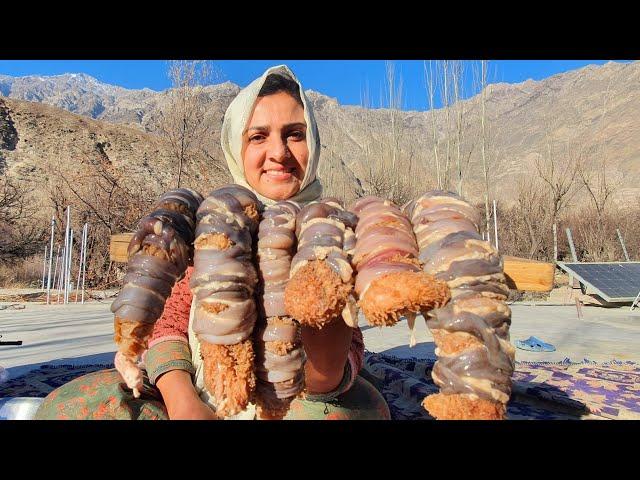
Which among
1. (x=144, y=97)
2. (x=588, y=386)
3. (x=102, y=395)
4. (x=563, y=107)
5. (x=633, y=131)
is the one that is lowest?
(x=588, y=386)

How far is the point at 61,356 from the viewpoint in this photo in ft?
15.5

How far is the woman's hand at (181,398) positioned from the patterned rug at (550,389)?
59.9 inches

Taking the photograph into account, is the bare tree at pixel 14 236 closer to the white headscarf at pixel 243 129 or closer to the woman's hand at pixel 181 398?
the white headscarf at pixel 243 129

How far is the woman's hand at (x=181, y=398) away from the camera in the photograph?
129cm

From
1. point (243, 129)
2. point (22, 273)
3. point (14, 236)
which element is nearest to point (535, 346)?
point (243, 129)

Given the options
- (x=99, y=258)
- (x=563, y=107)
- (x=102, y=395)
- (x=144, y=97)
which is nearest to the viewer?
(x=102, y=395)

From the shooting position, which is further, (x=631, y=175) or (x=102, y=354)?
(x=631, y=175)

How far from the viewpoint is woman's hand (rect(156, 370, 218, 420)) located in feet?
4.24

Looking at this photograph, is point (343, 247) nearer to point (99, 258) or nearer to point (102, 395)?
point (102, 395)

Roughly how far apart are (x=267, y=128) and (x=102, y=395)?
109 centimetres

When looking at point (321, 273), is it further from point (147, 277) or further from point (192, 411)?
point (192, 411)

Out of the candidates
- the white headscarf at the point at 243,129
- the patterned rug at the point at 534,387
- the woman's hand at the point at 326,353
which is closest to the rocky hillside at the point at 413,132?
the patterned rug at the point at 534,387

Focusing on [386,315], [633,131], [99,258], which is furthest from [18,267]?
[633,131]

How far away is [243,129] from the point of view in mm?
1534
